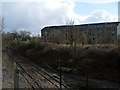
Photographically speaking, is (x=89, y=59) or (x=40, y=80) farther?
(x=89, y=59)

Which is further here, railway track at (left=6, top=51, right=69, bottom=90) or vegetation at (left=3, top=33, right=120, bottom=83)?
vegetation at (left=3, top=33, right=120, bottom=83)

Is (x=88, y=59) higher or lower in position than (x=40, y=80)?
higher

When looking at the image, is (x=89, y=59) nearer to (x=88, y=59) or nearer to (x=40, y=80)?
(x=88, y=59)

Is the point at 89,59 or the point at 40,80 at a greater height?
the point at 89,59

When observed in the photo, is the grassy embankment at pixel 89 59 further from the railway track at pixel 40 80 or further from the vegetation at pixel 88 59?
the railway track at pixel 40 80

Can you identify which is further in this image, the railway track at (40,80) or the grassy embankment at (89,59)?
the grassy embankment at (89,59)

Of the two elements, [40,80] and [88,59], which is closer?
[40,80]

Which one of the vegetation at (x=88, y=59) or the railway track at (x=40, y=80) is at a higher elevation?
the vegetation at (x=88, y=59)

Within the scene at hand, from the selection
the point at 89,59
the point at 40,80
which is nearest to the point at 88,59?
the point at 89,59

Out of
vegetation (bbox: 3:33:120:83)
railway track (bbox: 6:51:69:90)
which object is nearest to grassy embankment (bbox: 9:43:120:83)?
vegetation (bbox: 3:33:120:83)

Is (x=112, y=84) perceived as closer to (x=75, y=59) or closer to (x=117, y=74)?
(x=117, y=74)

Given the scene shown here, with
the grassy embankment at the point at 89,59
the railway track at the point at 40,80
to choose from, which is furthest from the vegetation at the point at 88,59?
the railway track at the point at 40,80

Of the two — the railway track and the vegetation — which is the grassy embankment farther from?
the railway track

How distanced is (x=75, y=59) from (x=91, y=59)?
3.13 m
